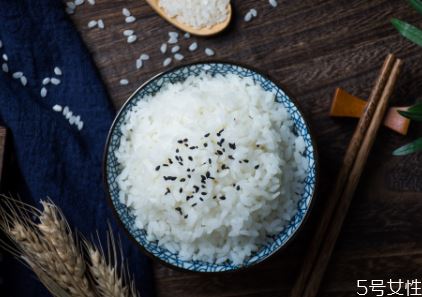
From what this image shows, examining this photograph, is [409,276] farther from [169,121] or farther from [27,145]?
[27,145]

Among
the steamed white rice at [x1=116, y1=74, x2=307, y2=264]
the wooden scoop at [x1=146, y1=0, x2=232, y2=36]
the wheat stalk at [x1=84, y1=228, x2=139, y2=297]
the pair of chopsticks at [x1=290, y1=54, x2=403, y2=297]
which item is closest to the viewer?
the steamed white rice at [x1=116, y1=74, x2=307, y2=264]

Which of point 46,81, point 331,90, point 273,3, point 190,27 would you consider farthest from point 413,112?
point 46,81

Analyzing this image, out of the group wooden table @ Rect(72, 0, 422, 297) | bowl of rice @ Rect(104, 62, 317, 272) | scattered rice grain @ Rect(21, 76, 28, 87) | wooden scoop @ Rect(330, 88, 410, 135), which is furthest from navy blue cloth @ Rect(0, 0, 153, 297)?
wooden scoop @ Rect(330, 88, 410, 135)

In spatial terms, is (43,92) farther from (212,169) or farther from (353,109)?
(353,109)

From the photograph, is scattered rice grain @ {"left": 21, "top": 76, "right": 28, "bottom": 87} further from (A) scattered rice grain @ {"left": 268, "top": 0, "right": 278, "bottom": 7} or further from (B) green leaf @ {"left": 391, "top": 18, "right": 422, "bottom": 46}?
(B) green leaf @ {"left": 391, "top": 18, "right": 422, "bottom": 46}

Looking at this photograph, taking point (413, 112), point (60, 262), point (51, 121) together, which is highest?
point (51, 121)

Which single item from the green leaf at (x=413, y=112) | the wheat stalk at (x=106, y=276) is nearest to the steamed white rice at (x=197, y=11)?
the green leaf at (x=413, y=112)
